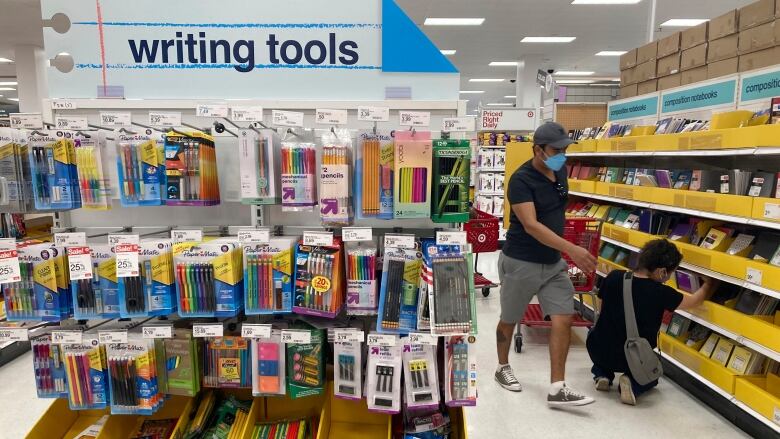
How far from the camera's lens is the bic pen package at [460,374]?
1877mm

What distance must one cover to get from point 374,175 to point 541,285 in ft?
5.90

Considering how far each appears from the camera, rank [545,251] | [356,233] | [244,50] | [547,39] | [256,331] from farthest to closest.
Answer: [547,39] < [545,251] < [244,50] < [256,331] < [356,233]

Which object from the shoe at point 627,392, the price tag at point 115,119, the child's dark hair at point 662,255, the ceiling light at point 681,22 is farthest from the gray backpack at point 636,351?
the ceiling light at point 681,22

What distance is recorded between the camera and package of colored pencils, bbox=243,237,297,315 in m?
1.90

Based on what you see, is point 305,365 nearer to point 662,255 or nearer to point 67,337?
point 67,337

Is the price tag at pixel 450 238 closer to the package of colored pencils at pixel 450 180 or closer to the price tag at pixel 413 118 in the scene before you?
the package of colored pencils at pixel 450 180

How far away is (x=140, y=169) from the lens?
192cm

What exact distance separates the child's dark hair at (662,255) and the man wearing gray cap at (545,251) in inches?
15.4

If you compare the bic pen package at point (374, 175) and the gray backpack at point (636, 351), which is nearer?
the bic pen package at point (374, 175)

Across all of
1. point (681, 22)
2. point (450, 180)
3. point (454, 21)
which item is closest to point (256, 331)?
point (450, 180)

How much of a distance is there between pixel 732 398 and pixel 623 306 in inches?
32.0

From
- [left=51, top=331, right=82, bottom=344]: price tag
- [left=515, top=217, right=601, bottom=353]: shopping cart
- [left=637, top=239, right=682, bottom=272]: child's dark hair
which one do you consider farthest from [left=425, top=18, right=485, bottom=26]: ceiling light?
[left=51, top=331, right=82, bottom=344]: price tag

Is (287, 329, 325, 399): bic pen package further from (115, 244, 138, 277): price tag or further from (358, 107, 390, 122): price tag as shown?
(358, 107, 390, 122): price tag

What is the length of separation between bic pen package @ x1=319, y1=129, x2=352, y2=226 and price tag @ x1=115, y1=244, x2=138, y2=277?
76 centimetres
